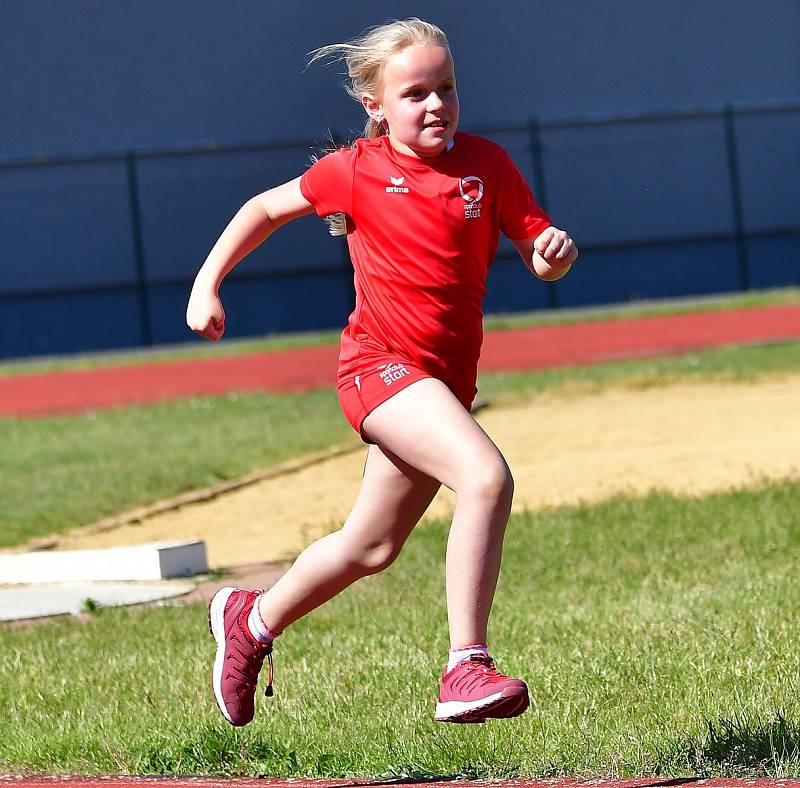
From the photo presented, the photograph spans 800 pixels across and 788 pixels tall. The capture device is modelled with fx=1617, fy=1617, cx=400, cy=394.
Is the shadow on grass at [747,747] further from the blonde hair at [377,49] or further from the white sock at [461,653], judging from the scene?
the blonde hair at [377,49]

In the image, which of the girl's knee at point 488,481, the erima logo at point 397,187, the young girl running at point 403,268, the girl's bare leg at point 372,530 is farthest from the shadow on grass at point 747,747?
the erima logo at point 397,187

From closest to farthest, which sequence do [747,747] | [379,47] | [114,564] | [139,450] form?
1. [747,747]
2. [379,47]
3. [114,564]
4. [139,450]

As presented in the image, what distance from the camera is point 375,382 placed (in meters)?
4.52

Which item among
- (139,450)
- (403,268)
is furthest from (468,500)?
(139,450)

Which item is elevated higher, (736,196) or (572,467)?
(572,467)

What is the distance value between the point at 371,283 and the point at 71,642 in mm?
2698

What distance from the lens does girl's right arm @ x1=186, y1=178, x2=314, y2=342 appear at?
4.59m

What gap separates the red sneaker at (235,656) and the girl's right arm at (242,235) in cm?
83

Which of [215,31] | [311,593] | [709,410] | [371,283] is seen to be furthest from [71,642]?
[215,31]

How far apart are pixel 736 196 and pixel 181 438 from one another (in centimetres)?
1787

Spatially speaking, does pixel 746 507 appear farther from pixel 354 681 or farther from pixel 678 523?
pixel 354 681

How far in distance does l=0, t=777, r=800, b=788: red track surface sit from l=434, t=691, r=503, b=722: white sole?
0.98ft

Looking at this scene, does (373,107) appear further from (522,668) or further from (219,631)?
(522,668)

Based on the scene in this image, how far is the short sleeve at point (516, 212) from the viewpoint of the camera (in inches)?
182
